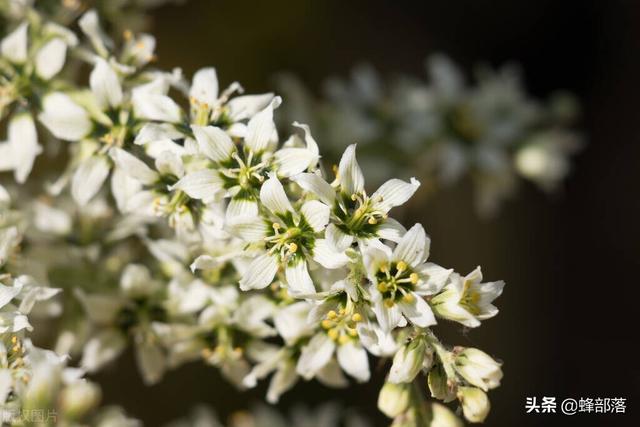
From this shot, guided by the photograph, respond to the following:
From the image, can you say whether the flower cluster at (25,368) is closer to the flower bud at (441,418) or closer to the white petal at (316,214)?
the white petal at (316,214)

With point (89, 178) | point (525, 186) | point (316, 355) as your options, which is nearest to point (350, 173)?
point (316, 355)

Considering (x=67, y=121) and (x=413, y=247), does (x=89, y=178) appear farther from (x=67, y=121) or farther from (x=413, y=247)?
(x=413, y=247)

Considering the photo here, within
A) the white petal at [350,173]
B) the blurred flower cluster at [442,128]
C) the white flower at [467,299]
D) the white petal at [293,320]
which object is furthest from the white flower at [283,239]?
the blurred flower cluster at [442,128]

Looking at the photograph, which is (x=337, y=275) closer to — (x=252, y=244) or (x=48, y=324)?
(x=252, y=244)

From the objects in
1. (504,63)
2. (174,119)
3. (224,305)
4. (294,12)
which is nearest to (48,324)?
(224,305)

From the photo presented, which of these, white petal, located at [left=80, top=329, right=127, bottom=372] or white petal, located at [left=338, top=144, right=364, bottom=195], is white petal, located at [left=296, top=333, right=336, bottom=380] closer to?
white petal, located at [left=338, top=144, right=364, bottom=195]
